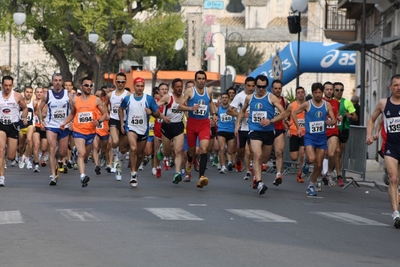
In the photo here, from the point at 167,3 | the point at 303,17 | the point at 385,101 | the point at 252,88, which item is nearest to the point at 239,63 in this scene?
the point at 303,17

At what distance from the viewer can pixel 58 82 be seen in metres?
19.2

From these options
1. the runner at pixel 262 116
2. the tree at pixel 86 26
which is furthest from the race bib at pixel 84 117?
the tree at pixel 86 26

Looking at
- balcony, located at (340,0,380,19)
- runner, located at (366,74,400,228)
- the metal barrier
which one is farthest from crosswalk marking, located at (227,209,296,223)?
balcony, located at (340,0,380,19)

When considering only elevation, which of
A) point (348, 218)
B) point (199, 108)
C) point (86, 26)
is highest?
point (86, 26)

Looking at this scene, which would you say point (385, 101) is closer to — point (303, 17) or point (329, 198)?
point (329, 198)

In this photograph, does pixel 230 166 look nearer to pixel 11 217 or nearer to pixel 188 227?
pixel 11 217

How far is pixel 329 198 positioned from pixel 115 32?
41355mm

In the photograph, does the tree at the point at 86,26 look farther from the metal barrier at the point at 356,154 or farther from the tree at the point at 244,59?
the tree at the point at 244,59

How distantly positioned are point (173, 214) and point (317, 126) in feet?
19.6

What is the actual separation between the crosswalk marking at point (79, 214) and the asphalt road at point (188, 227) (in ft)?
0.04

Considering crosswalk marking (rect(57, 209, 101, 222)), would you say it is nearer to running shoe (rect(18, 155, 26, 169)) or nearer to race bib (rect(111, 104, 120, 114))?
race bib (rect(111, 104, 120, 114))

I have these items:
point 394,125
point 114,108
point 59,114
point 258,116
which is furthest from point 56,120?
point 394,125

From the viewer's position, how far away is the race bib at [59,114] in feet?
62.7

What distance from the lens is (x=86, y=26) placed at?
57.4m
